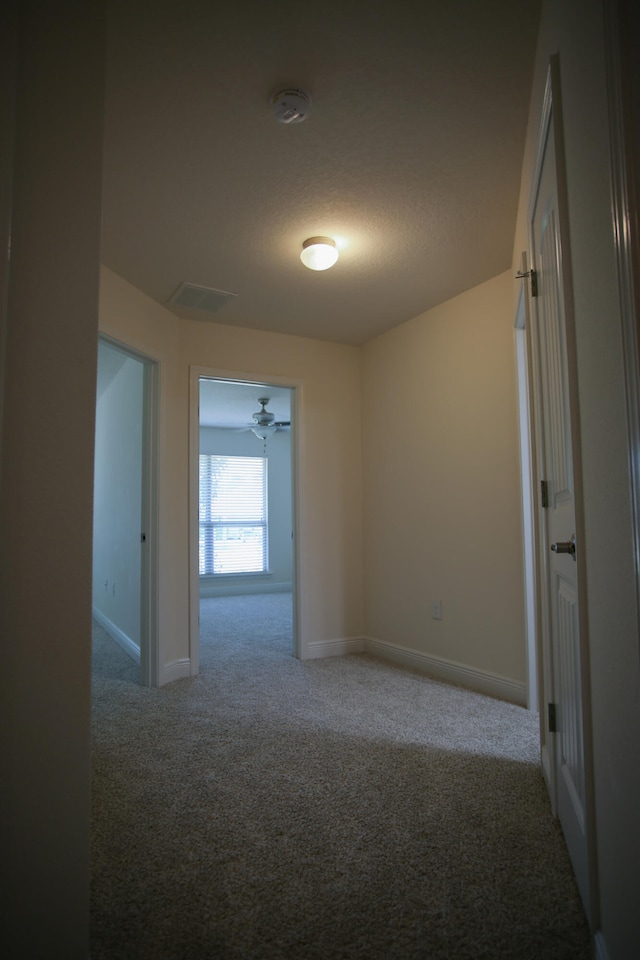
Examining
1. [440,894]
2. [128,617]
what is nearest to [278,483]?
[128,617]

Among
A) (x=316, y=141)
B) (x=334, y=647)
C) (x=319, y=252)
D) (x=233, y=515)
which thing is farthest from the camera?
(x=233, y=515)

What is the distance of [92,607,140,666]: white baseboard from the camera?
412 centimetres

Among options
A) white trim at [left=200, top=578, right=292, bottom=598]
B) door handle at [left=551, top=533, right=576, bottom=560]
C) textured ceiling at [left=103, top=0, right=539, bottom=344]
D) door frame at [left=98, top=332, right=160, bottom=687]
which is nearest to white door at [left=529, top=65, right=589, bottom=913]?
door handle at [left=551, top=533, right=576, bottom=560]

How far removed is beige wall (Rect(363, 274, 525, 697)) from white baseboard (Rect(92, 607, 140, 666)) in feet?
5.63

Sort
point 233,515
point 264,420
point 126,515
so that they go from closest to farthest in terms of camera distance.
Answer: point 126,515
point 264,420
point 233,515

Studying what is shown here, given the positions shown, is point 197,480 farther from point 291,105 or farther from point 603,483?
point 603,483

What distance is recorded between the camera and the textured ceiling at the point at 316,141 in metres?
1.58

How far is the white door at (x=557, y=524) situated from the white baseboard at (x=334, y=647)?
214 centimetres

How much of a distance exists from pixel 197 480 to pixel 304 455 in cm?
81

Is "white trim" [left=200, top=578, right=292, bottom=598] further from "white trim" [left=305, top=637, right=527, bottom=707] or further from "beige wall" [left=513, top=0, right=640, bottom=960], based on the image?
"beige wall" [left=513, top=0, right=640, bottom=960]

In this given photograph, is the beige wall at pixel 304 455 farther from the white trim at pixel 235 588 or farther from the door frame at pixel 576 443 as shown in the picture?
the white trim at pixel 235 588

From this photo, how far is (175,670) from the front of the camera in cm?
346

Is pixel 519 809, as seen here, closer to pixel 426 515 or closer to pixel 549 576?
pixel 549 576

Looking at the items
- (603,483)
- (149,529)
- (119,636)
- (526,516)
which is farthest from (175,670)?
(603,483)
